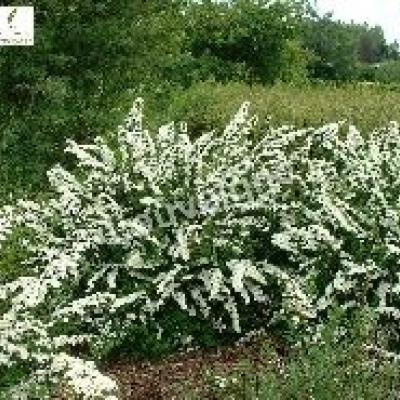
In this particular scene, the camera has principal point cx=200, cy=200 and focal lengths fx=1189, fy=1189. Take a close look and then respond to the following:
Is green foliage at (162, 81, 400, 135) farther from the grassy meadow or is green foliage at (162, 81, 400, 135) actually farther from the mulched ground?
the mulched ground

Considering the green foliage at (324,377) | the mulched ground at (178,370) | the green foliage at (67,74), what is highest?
the green foliage at (67,74)

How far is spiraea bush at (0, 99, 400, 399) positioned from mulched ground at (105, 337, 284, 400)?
0.61 ft

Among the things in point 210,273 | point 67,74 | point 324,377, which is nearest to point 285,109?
point 67,74

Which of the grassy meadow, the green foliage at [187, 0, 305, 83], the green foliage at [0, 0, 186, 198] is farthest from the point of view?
the green foliage at [187, 0, 305, 83]

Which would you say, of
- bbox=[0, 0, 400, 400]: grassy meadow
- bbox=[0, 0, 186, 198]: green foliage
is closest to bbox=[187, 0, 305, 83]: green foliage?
bbox=[0, 0, 186, 198]: green foliage

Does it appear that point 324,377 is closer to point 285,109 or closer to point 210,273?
point 210,273

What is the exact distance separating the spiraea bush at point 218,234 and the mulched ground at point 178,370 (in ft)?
0.61

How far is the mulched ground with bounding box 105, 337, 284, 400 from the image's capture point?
6250 millimetres

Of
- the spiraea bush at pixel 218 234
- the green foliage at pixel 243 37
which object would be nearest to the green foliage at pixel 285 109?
the spiraea bush at pixel 218 234

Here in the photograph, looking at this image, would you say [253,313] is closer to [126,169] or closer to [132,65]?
[126,169]

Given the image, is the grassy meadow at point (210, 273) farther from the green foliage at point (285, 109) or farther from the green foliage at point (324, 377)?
the green foliage at point (285, 109)

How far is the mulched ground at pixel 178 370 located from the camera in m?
6.25

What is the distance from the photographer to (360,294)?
6953 millimetres

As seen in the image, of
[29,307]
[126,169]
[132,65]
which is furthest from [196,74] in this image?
[29,307]
